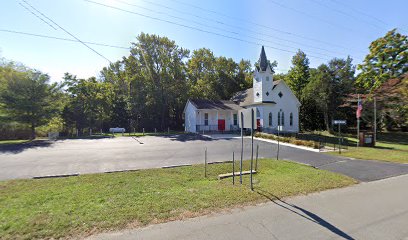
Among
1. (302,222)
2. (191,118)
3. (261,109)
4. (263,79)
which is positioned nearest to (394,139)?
(261,109)

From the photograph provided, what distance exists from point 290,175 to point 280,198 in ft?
9.00

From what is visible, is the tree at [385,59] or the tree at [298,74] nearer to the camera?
the tree at [385,59]

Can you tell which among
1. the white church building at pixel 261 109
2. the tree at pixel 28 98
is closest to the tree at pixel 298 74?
the white church building at pixel 261 109

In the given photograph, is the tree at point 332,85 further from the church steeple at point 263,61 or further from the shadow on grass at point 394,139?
the church steeple at point 263,61

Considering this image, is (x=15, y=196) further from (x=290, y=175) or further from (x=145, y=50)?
(x=145, y=50)

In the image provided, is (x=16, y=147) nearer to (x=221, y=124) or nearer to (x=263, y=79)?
(x=221, y=124)

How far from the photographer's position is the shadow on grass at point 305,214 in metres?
4.19

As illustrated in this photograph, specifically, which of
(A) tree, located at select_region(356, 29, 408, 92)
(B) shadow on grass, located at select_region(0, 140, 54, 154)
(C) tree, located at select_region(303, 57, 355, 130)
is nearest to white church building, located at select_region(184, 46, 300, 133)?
(C) tree, located at select_region(303, 57, 355, 130)

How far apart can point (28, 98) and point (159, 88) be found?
16.8 meters

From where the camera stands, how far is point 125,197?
19.1ft

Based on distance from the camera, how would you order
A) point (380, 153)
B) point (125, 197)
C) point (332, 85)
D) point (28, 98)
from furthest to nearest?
1. point (332, 85)
2. point (28, 98)
3. point (380, 153)
4. point (125, 197)

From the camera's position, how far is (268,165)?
1040cm

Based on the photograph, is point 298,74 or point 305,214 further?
point 298,74

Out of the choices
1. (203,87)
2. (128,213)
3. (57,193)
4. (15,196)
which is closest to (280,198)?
(128,213)
